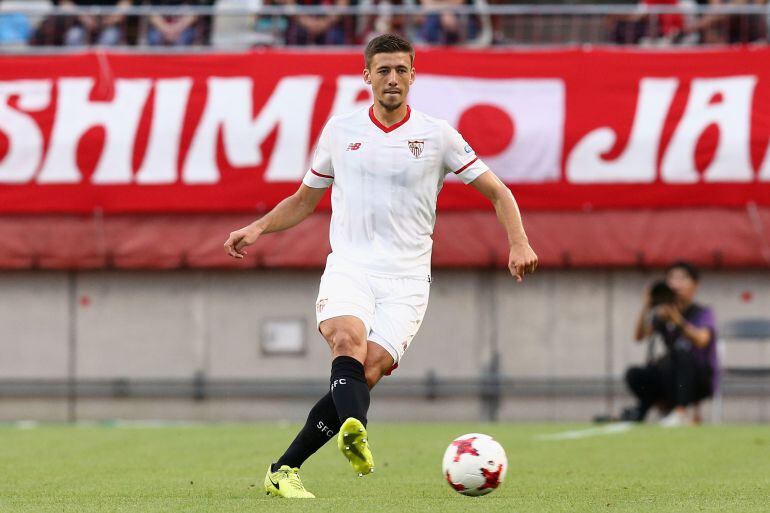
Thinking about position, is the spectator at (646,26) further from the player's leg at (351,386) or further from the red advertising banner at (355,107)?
the player's leg at (351,386)

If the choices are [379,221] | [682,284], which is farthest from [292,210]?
[682,284]

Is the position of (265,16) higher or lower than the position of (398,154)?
higher

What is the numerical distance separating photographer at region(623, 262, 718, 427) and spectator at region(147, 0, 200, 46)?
6325 mm

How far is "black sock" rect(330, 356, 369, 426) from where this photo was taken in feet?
23.4

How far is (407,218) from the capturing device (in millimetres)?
7891

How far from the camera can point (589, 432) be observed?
49.0 feet

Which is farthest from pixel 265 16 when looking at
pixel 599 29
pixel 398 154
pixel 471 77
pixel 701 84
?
pixel 398 154

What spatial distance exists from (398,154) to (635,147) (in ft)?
35.0

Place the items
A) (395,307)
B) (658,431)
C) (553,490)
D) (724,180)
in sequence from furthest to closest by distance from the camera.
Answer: (724,180), (658,431), (553,490), (395,307)

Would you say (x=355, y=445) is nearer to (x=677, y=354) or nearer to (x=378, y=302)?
(x=378, y=302)

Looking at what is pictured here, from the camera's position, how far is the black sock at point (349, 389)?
23.4ft

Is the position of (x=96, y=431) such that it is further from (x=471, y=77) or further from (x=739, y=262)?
(x=739, y=262)

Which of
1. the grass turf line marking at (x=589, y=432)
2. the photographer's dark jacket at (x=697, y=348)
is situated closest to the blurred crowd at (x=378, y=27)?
the photographer's dark jacket at (x=697, y=348)

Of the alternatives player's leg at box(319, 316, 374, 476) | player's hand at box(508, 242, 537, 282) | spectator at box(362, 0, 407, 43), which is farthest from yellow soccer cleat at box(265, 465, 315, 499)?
spectator at box(362, 0, 407, 43)
